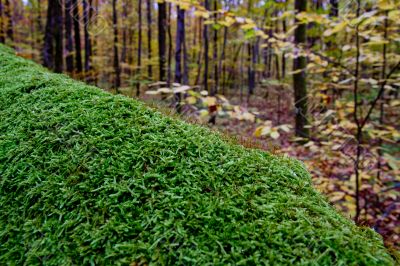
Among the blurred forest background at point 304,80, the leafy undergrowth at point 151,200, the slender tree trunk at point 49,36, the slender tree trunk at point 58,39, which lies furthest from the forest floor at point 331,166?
the slender tree trunk at point 49,36

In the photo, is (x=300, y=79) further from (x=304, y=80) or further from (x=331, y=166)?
(x=331, y=166)

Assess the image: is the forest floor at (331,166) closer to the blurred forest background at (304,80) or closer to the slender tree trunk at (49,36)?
the blurred forest background at (304,80)

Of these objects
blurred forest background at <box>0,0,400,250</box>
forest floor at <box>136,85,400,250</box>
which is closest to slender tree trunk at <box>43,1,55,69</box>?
blurred forest background at <box>0,0,400,250</box>

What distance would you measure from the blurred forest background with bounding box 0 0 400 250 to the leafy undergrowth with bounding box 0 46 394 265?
388mm

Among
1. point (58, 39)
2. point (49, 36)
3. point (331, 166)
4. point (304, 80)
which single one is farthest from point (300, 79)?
point (49, 36)

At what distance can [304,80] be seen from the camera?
23.7 feet

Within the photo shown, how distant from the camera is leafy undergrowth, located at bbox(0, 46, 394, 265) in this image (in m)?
0.94

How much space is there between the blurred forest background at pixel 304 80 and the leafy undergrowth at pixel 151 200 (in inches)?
15.3

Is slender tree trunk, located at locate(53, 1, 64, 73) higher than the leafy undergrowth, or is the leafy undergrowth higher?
slender tree trunk, located at locate(53, 1, 64, 73)

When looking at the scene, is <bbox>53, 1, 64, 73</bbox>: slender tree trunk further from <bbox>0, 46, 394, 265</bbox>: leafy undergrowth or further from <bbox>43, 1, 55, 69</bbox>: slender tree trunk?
<bbox>0, 46, 394, 265</bbox>: leafy undergrowth

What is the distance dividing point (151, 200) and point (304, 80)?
7048 mm

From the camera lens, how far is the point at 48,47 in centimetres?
821

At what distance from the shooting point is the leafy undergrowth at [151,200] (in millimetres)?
944

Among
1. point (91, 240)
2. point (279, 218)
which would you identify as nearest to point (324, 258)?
point (279, 218)
